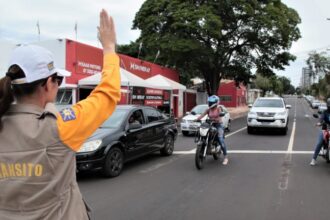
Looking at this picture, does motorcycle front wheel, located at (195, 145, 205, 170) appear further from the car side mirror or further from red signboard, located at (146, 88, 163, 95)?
red signboard, located at (146, 88, 163, 95)


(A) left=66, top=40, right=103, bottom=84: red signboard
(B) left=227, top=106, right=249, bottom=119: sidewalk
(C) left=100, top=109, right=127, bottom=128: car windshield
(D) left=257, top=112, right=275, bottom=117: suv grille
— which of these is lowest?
(B) left=227, top=106, right=249, bottom=119: sidewalk

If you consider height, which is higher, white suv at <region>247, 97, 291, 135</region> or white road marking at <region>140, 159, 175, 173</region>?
white suv at <region>247, 97, 291, 135</region>

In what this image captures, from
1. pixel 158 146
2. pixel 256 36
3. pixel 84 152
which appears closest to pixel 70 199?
pixel 84 152

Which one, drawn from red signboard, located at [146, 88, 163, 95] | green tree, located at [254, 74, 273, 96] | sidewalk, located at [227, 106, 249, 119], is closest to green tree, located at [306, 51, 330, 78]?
green tree, located at [254, 74, 273, 96]

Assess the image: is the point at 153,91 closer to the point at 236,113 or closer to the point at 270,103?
the point at 270,103

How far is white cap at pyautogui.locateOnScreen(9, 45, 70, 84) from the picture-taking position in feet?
5.88

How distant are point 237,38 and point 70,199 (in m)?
35.9

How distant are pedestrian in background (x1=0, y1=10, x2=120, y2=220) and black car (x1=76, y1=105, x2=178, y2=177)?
6671mm

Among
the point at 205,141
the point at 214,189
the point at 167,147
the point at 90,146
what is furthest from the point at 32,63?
the point at 167,147

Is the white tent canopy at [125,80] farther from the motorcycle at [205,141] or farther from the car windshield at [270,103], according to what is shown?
the motorcycle at [205,141]

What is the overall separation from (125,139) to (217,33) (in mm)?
23756

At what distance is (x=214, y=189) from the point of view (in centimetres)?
775

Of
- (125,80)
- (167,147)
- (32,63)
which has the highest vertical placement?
(125,80)

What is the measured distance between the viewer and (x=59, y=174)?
1.80 meters
